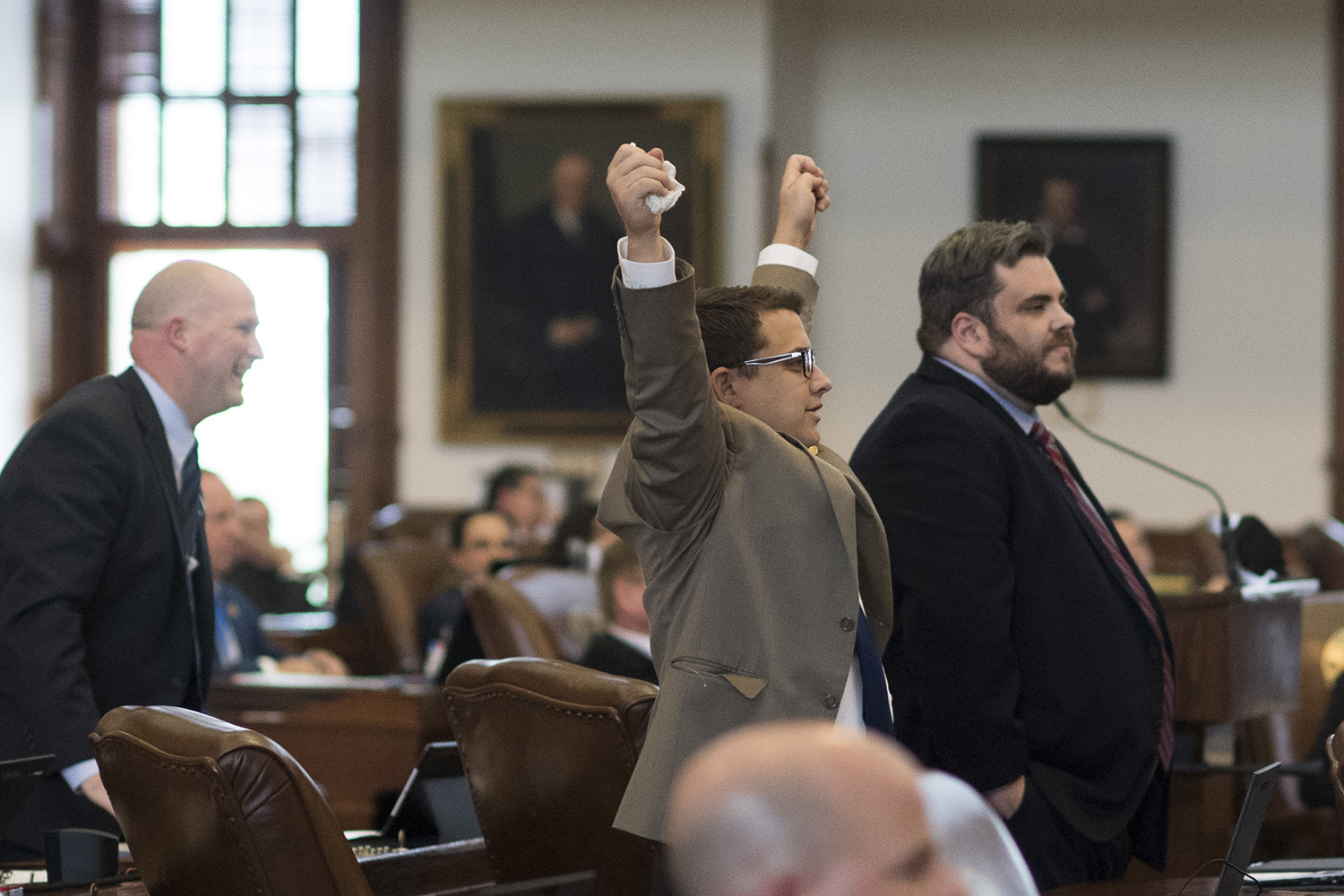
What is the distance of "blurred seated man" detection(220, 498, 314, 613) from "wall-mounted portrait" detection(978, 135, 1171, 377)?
517 cm

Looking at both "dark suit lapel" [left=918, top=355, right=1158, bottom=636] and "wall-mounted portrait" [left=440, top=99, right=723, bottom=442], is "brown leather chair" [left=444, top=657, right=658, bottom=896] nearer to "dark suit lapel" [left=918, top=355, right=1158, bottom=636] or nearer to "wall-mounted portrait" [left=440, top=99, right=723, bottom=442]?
"dark suit lapel" [left=918, top=355, right=1158, bottom=636]

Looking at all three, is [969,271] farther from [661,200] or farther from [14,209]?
[14,209]

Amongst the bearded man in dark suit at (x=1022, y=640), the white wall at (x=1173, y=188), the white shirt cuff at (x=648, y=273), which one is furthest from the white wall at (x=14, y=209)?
the white shirt cuff at (x=648, y=273)

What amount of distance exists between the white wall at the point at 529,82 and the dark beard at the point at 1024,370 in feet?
23.6

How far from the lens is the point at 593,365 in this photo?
10.2m

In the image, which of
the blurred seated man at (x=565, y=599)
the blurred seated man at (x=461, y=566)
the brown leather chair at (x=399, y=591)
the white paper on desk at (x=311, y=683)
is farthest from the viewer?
the brown leather chair at (x=399, y=591)

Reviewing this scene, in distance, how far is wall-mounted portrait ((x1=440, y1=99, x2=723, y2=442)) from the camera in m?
10.2

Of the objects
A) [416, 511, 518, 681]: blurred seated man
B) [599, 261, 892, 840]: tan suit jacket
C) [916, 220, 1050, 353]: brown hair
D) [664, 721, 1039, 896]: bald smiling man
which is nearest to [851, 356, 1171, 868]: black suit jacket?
[916, 220, 1050, 353]: brown hair

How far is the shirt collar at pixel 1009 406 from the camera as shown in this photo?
113 inches

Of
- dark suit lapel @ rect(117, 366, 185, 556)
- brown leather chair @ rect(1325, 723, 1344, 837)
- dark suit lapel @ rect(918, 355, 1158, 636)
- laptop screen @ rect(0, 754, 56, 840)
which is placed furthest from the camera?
dark suit lapel @ rect(117, 366, 185, 556)

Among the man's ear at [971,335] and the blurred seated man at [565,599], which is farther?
the blurred seated man at [565,599]

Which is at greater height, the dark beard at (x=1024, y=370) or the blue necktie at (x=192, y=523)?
the dark beard at (x=1024, y=370)

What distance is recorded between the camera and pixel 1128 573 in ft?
9.14

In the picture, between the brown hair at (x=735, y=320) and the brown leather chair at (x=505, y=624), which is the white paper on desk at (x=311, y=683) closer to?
the brown leather chair at (x=505, y=624)
